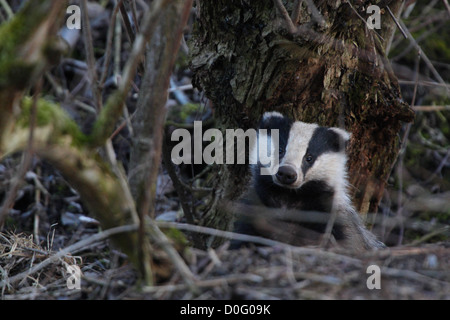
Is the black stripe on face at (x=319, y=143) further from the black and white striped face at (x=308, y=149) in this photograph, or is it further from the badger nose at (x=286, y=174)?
the badger nose at (x=286, y=174)

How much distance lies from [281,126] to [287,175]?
0.39m

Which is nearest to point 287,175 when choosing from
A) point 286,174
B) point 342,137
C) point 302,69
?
point 286,174

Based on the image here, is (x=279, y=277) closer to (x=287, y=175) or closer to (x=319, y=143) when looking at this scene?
(x=287, y=175)

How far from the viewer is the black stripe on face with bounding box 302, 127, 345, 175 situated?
3.46m

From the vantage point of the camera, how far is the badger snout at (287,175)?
10.6 feet

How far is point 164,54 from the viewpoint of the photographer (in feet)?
6.98

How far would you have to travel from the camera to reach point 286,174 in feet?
10.6

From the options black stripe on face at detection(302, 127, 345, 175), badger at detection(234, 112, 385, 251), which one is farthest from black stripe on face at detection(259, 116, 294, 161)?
black stripe on face at detection(302, 127, 345, 175)

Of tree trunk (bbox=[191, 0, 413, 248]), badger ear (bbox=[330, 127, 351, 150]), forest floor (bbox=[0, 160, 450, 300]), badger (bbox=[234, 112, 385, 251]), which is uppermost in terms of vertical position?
tree trunk (bbox=[191, 0, 413, 248])

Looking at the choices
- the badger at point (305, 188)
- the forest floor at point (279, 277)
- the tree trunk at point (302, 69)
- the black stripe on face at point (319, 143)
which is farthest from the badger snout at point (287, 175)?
the forest floor at point (279, 277)

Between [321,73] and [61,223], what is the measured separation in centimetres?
258

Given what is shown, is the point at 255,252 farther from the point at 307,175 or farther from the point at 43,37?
the point at 43,37

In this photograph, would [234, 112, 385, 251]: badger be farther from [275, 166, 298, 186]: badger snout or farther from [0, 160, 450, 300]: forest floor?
[0, 160, 450, 300]: forest floor
